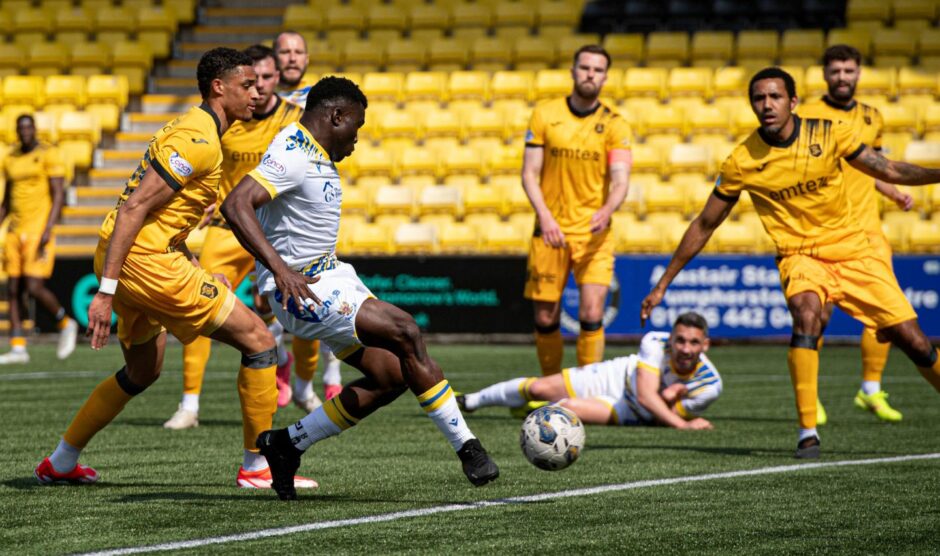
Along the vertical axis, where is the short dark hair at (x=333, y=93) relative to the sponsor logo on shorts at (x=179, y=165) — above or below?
above

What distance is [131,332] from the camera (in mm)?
6336

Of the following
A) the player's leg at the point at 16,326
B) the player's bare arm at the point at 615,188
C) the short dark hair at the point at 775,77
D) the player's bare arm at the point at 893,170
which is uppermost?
the short dark hair at the point at 775,77

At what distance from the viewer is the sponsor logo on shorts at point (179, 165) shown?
5.99 metres

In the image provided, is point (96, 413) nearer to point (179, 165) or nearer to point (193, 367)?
point (179, 165)

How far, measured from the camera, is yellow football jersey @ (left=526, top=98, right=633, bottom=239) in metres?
10.1

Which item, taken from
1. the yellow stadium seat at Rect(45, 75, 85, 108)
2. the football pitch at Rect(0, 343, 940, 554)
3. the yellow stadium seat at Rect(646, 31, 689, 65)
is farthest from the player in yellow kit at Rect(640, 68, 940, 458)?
the yellow stadium seat at Rect(45, 75, 85, 108)

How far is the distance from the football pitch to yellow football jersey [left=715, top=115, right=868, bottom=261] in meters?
1.21

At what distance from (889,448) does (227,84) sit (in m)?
4.30

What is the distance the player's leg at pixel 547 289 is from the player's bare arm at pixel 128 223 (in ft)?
14.5

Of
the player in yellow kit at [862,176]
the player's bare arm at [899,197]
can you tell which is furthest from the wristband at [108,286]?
the player's bare arm at [899,197]

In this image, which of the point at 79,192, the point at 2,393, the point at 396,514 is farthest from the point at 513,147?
the point at 396,514

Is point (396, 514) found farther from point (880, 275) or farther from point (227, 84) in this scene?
point (880, 275)

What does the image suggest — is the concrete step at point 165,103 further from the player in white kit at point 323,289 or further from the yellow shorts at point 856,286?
the player in white kit at point 323,289

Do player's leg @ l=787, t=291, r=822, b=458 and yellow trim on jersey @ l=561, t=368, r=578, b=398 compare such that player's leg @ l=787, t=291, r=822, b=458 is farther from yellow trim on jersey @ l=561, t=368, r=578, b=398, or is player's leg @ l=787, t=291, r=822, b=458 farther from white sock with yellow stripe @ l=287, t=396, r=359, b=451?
white sock with yellow stripe @ l=287, t=396, r=359, b=451
